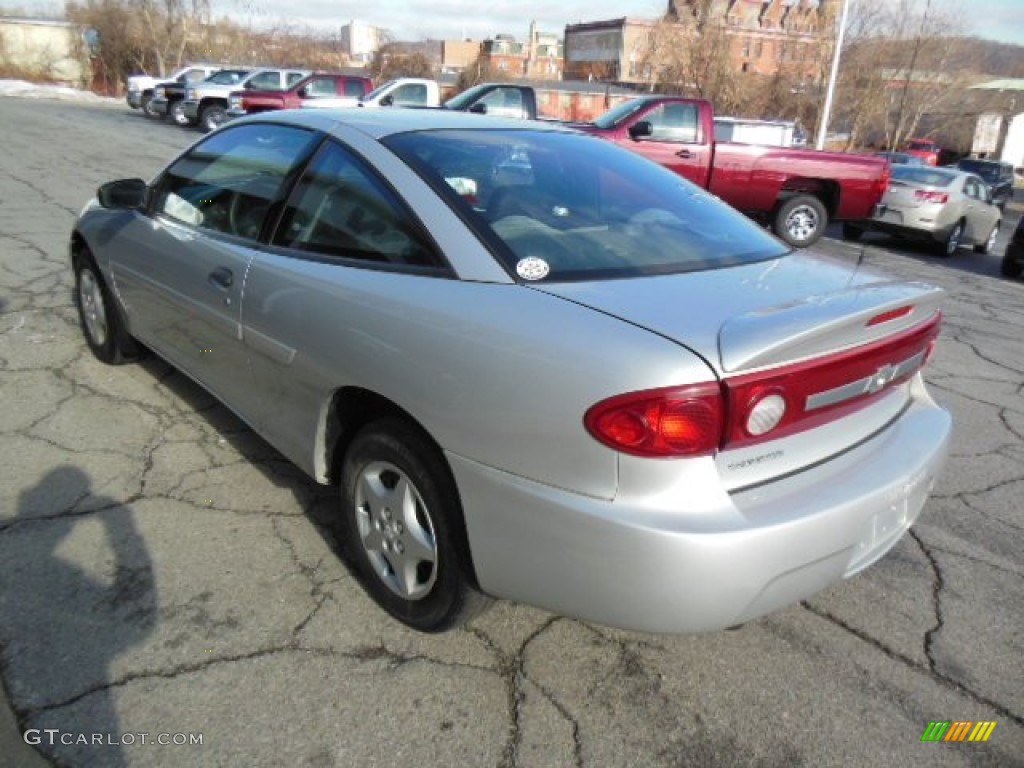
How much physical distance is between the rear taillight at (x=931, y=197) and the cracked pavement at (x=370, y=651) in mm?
9405

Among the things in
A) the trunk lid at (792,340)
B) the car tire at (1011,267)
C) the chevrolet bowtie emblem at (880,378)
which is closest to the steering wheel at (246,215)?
Answer: the trunk lid at (792,340)

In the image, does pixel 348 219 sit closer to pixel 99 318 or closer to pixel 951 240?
pixel 99 318

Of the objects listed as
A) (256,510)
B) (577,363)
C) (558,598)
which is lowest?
(256,510)

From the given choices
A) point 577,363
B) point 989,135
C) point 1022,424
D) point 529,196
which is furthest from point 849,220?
point 989,135

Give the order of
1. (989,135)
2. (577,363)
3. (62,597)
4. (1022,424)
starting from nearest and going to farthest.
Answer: (577,363) < (62,597) < (1022,424) < (989,135)

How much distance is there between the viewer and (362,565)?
2.57 metres

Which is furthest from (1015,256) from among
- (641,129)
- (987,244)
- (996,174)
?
(996,174)

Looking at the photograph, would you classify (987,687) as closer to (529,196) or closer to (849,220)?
(529,196)

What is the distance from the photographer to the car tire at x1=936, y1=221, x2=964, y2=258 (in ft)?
38.4

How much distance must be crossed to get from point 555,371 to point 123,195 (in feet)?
9.21

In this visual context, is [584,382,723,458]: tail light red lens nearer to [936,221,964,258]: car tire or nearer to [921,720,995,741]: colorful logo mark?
[921,720,995,741]: colorful logo mark

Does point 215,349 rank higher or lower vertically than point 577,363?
lower

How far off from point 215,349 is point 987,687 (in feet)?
9.79

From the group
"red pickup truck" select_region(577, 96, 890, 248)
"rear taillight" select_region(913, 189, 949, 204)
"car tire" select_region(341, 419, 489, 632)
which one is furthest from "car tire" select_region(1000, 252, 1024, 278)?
"car tire" select_region(341, 419, 489, 632)
